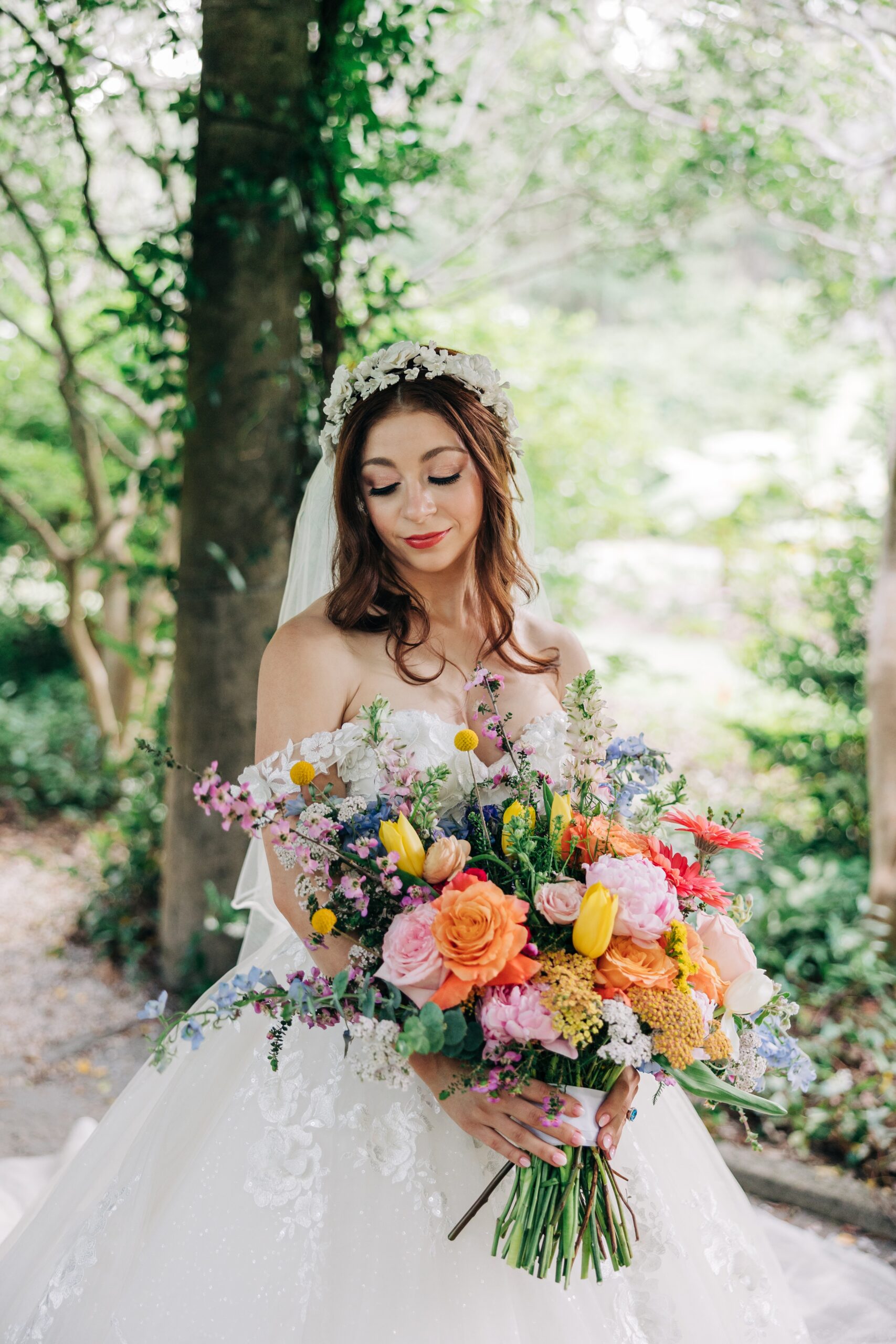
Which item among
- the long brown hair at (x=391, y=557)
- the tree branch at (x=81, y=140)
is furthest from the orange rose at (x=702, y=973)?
the tree branch at (x=81, y=140)

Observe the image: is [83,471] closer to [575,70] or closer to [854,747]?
[575,70]

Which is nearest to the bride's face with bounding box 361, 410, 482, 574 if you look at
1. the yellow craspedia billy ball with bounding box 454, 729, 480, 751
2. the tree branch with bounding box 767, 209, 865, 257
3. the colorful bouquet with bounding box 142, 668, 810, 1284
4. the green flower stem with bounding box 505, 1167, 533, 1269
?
the colorful bouquet with bounding box 142, 668, 810, 1284

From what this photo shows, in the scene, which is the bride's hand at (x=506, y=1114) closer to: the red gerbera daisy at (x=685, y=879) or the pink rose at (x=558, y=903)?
the pink rose at (x=558, y=903)

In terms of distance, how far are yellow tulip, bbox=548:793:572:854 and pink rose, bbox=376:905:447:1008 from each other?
247mm

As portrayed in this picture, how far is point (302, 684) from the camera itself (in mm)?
1985

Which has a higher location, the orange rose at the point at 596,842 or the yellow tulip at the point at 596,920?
the orange rose at the point at 596,842

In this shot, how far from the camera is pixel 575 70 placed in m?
6.16

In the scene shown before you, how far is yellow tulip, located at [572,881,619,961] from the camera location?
4.68 feet

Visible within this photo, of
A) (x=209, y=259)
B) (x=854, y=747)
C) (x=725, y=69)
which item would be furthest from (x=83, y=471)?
(x=854, y=747)

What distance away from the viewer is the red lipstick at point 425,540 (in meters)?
2.09

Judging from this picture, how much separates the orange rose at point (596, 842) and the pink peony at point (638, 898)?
98 mm

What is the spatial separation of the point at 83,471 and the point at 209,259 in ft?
7.84

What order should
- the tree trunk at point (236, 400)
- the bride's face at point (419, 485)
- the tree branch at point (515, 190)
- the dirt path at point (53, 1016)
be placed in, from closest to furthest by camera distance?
the bride's face at point (419, 485) < the tree trunk at point (236, 400) < the dirt path at point (53, 1016) < the tree branch at point (515, 190)

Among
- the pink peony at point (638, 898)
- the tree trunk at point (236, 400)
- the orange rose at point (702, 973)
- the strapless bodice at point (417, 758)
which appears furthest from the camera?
the tree trunk at point (236, 400)
